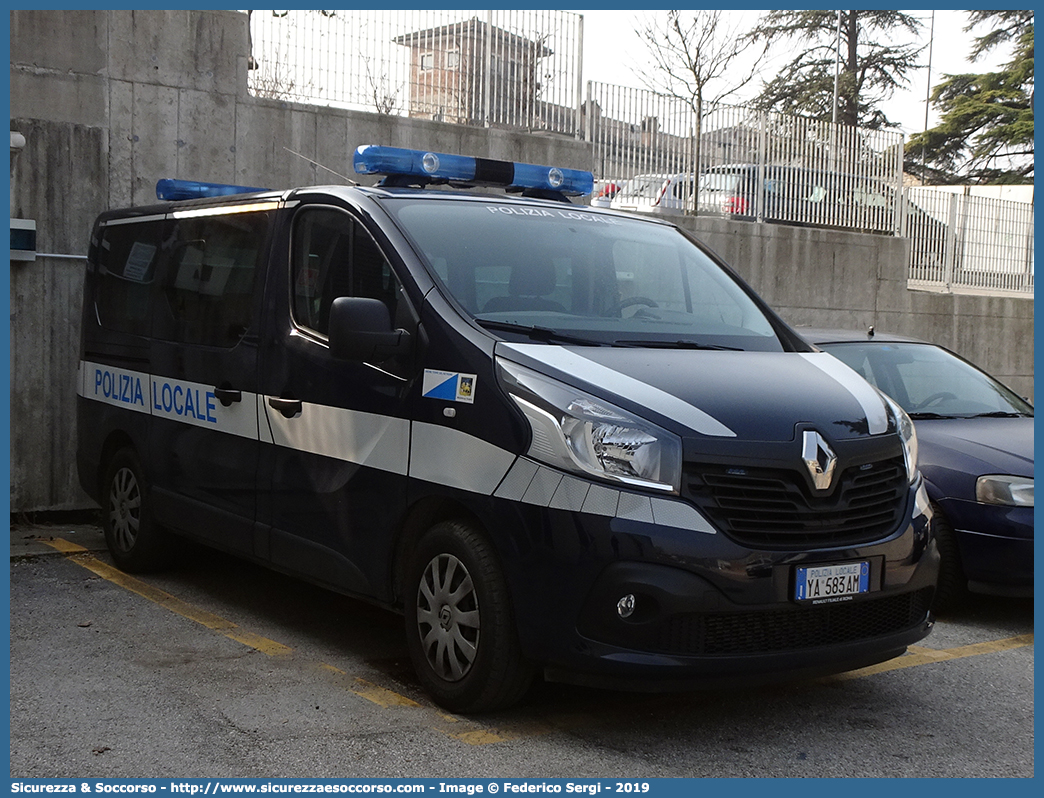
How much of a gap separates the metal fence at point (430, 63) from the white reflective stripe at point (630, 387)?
18.9ft

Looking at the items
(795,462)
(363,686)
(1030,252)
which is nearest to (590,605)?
(795,462)

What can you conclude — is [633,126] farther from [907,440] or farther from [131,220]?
[907,440]

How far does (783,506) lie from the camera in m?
4.18

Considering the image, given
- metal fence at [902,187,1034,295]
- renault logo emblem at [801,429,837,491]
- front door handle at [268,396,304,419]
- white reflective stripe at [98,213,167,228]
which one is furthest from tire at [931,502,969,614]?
metal fence at [902,187,1034,295]

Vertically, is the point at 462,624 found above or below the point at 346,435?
below

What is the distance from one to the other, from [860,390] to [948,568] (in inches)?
77.9

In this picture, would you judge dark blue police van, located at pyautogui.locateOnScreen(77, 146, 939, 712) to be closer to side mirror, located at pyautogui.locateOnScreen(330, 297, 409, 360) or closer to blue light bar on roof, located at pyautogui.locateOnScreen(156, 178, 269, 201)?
side mirror, located at pyautogui.locateOnScreen(330, 297, 409, 360)

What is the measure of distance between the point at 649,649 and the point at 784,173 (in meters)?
10.1

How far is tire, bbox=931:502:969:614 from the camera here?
6.24 m

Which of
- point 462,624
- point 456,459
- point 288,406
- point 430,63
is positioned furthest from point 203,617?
point 430,63

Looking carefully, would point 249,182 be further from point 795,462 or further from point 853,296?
point 853,296

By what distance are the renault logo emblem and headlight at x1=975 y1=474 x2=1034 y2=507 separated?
2267 millimetres

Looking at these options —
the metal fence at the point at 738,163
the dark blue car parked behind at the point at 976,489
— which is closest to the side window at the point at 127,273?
the dark blue car parked behind at the point at 976,489

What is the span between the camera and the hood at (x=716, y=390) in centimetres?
418
